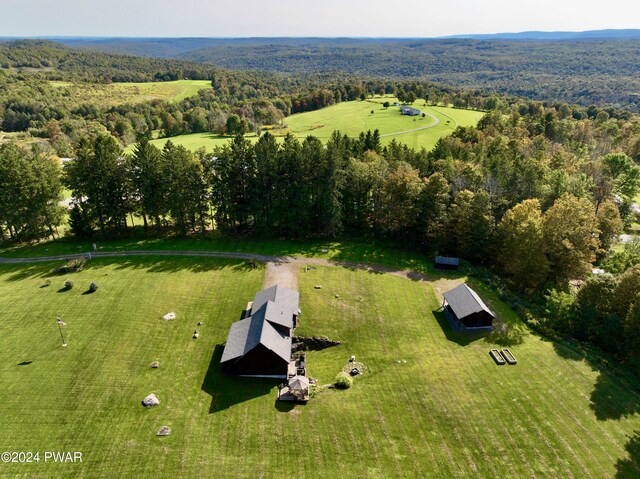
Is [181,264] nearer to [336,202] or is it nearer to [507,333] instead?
[336,202]

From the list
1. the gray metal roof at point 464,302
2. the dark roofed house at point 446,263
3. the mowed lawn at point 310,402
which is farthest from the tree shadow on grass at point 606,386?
the dark roofed house at point 446,263

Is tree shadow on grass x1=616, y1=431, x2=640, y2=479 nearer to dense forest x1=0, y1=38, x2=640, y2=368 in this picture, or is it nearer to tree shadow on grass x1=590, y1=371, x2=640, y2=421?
tree shadow on grass x1=590, y1=371, x2=640, y2=421

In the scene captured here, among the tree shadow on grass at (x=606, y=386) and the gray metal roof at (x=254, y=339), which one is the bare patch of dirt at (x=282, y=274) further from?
the tree shadow on grass at (x=606, y=386)

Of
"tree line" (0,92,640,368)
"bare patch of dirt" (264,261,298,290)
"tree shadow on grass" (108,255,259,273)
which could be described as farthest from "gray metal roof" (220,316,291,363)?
"tree line" (0,92,640,368)

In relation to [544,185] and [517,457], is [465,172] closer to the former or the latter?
[544,185]

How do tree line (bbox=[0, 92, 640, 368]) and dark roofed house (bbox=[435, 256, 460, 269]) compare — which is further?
dark roofed house (bbox=[435, 256, 460, 269])

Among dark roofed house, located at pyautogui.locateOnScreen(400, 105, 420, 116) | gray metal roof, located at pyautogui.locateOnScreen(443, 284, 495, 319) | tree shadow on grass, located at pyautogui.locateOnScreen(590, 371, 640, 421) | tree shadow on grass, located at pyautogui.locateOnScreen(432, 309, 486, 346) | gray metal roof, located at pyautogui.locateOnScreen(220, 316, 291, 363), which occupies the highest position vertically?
dark roofed house, located at pyautogui.locateOnScreen(400, 105, 420, 116)

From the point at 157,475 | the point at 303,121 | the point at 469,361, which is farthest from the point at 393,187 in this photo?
the point at 303,121
